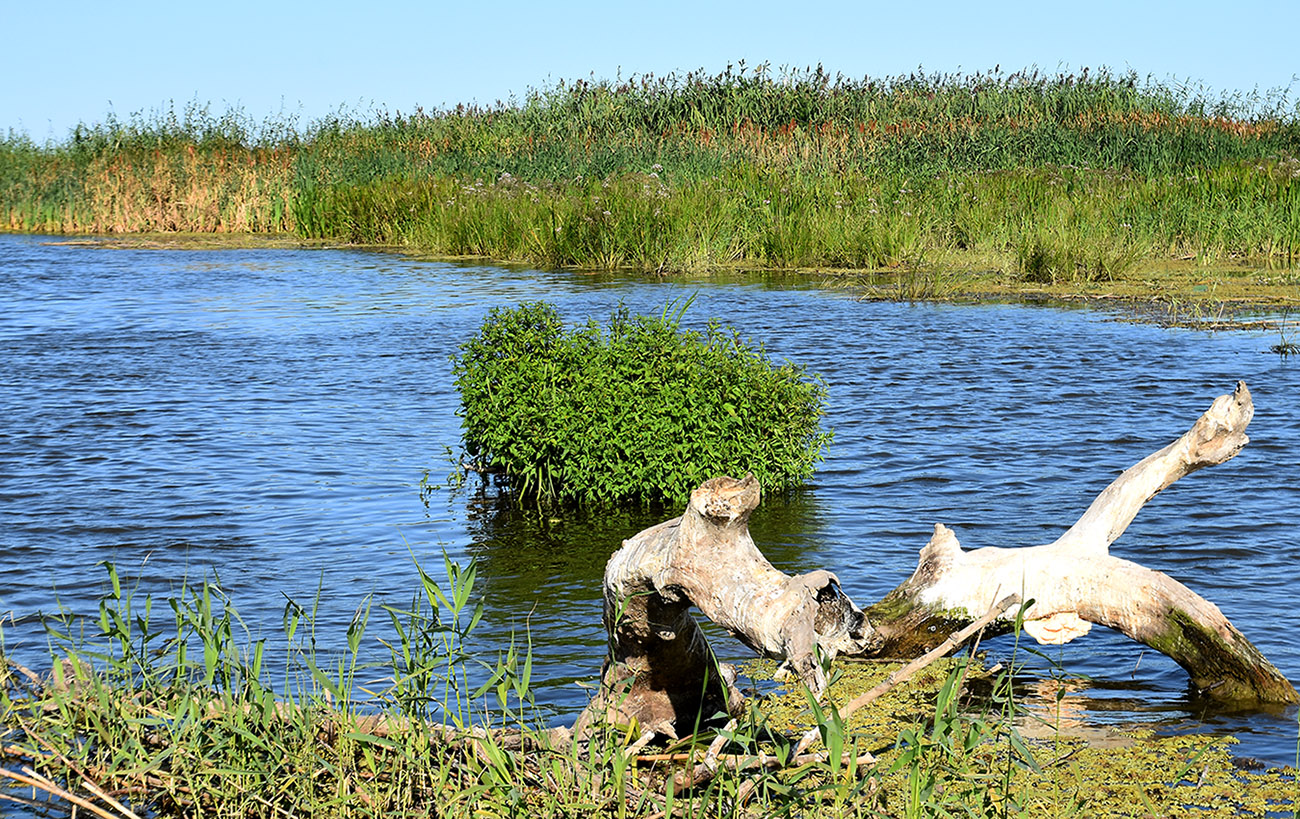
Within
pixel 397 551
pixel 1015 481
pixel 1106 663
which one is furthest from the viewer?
pixel 1015 481

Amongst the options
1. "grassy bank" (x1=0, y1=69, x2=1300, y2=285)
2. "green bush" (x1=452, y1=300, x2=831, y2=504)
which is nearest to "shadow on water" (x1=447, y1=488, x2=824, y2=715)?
"green bush" (x1=452, y1=300, x2=831, y2=504)

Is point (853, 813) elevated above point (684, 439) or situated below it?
below

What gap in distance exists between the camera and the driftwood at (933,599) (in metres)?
4.28

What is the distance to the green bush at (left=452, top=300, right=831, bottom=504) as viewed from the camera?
838cm

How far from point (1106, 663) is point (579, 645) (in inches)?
88.6

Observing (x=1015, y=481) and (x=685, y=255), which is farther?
(x=685, y=255)

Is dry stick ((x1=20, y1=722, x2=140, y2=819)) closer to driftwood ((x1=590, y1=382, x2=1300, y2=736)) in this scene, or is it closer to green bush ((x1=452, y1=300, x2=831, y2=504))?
driftwood ((x1=590, y1=382, x2=1300, y2=736))

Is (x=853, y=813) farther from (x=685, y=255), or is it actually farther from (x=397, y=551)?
(x=685, y=255)

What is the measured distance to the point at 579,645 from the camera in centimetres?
624

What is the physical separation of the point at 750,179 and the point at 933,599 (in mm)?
18719

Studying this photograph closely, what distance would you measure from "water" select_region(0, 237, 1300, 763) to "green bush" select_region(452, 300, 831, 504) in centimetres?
27

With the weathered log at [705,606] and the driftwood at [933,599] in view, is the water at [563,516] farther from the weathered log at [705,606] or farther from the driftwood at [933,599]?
the weathered log at [705,606]

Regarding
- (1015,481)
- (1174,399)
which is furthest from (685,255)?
(1015,481)

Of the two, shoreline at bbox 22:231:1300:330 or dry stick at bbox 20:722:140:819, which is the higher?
shoreline at bbox 22:231:1300:330
